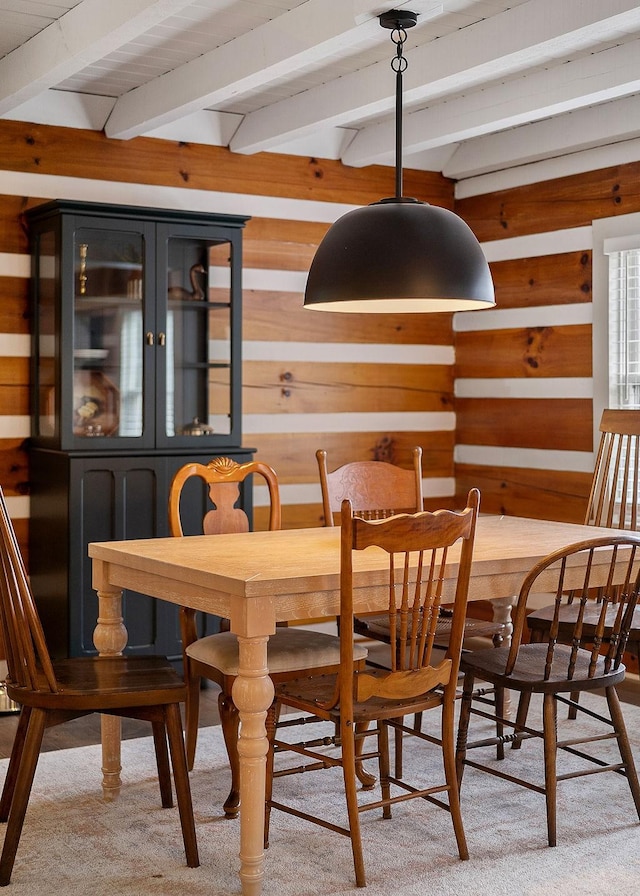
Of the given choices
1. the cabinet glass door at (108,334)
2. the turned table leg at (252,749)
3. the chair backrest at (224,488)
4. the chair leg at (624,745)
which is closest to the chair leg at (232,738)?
the turned table leg at (252,749)

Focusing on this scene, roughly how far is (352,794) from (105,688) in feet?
2.24

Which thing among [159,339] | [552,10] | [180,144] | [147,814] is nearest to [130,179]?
[180,144]

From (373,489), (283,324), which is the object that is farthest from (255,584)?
(283,324)

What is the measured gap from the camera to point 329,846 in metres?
3.03

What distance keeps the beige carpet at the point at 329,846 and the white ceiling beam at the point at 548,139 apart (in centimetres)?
273

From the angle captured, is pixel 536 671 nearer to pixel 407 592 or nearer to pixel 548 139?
pixel 407 592

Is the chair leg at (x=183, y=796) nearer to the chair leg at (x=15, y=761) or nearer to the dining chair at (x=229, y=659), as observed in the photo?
the dining chair at (x=229, y=659)

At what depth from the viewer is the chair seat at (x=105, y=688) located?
2.82 metres

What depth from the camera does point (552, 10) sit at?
11.4 feet

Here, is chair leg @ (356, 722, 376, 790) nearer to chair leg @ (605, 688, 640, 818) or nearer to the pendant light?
chair leg @ (605, 688, 640, 818)

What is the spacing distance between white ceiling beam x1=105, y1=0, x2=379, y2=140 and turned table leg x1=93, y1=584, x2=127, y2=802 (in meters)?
1.82

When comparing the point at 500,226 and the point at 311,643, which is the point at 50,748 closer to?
the point at 311,643

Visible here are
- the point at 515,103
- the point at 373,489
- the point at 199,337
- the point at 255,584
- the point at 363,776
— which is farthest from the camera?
the point at 199,337

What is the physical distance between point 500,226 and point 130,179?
6.11ft
